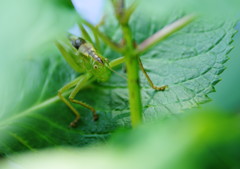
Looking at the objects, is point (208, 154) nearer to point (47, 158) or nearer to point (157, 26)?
point (47, 158)

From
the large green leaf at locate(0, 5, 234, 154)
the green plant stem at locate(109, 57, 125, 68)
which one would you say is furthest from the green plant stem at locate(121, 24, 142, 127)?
the green plant stem at locate(109, 57, 125, 68)

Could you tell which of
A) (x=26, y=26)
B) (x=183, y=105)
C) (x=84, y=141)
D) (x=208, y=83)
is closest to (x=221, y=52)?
(x=208, y=83)

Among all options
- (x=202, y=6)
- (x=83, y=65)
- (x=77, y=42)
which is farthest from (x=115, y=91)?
(x=202, y=6)

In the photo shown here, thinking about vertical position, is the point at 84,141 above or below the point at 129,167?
above

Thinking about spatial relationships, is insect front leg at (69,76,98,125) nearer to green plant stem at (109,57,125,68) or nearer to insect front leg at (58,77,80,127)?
insect front leg at (58,77,80,127)

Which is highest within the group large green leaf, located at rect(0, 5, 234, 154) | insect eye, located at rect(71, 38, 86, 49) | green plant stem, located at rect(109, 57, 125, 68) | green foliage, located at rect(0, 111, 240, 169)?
insect eye, located at rect(71, 38, 86, 49)

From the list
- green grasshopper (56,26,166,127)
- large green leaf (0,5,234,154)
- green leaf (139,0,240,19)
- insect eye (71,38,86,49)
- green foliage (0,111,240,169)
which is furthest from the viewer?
insect eye (71,38,86,49)

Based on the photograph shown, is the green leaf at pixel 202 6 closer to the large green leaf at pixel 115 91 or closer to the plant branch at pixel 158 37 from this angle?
the plant branch at pixel 158 37

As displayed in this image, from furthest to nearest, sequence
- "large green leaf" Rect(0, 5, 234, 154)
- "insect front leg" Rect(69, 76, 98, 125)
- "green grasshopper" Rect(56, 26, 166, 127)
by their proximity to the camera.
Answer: "green grasshopper" Rect(56, 26, 166, 127), "insect front leg" Rect(69, 76, 98, 125), "large green leaf" Rect(0, 5, 234, 154)
